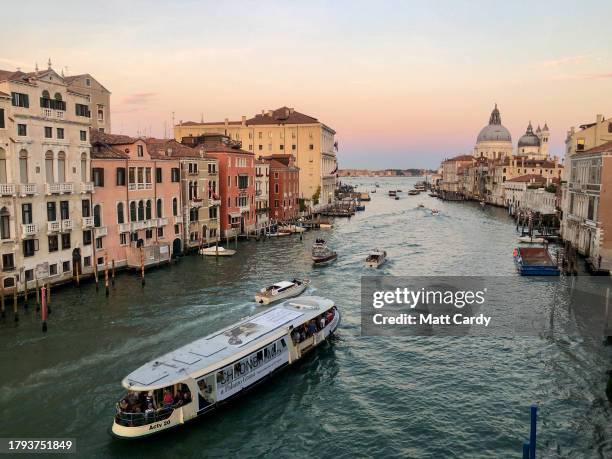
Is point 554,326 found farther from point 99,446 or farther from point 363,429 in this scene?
point 99,446

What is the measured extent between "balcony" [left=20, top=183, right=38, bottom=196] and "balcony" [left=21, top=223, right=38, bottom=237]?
1.49 meters

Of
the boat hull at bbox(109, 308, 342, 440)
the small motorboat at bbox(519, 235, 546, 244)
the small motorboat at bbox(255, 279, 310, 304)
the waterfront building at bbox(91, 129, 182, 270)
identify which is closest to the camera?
the boat hull at bbox(109, 308, 342, 440)

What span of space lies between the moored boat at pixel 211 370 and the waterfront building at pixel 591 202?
23.1 metres

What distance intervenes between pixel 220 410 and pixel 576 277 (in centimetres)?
2572

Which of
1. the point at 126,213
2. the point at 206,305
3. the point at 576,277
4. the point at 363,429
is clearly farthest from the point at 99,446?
the point at 576,277

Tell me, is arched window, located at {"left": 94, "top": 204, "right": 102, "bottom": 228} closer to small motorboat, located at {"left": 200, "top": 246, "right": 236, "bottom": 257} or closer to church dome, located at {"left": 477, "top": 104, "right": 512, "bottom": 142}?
small motorboat, located at {"left": 200, "top": 246, "right": 236, "bottom": 257}

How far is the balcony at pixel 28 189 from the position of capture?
2508 centimetres

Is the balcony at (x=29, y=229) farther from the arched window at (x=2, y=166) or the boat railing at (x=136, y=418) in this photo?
the boat railing at (x=136, y=418)

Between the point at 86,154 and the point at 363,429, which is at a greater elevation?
the point at 86,154

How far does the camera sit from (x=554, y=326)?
23.1m

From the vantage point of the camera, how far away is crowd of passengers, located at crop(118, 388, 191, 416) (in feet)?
45.2

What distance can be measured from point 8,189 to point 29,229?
215 centimetres

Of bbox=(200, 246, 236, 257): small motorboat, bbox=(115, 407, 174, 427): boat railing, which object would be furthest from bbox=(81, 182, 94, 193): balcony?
bbox=(115, 407, 174, 427): boat railing

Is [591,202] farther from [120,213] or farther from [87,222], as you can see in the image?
[87,222]
